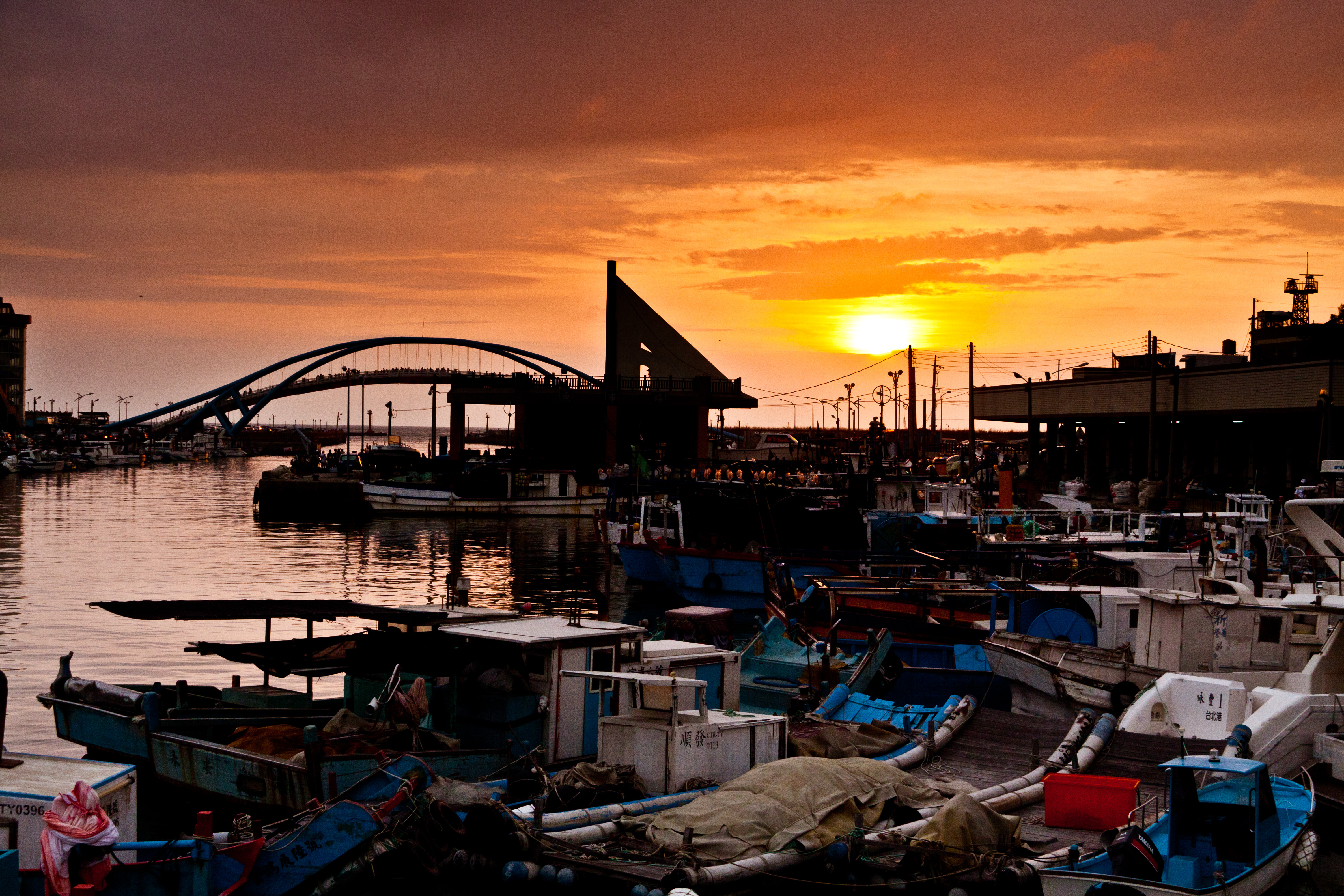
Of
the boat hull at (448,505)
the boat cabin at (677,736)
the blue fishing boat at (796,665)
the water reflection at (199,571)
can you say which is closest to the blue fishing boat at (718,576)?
the water reflection at (199,571)

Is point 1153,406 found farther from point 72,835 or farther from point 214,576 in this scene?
point 72,835

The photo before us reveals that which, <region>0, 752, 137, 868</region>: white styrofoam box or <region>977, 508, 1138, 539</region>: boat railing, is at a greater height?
<region>977, 508, 1138, 539</region>: boat railing

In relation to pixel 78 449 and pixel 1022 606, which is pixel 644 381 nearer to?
pixel 1022 606

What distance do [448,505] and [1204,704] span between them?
74989 mm

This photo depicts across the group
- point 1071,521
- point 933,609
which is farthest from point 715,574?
point 933,609

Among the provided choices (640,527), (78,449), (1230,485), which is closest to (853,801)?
(640,527)

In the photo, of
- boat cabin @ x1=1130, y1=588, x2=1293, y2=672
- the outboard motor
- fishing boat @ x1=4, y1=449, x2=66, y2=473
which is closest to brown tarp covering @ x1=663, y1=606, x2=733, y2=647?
boat cabin @ x1=1130, y1=588, x2=1293, y2=672

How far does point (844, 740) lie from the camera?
18.8 m

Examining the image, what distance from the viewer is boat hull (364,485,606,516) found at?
8938 cm

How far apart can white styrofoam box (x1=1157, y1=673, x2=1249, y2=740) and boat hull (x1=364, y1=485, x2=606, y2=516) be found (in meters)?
72.7

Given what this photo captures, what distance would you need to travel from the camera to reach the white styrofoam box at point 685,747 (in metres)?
16.3

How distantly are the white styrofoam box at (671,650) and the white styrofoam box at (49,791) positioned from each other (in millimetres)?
8049

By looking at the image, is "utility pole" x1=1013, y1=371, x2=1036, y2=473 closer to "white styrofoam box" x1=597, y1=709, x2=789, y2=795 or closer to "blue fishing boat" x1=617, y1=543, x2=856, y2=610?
"blue fishing boat" x1=617, y1=543, x2=856, y2=610

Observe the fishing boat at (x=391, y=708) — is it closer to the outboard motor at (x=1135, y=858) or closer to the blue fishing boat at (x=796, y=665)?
the blue fishing boat at (x=796, y=665)
